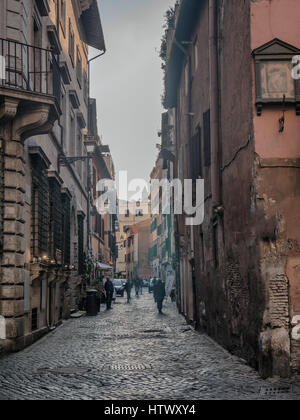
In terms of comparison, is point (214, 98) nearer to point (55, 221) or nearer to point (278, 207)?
point (278, 207)

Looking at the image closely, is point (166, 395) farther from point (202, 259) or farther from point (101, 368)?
point (202, 259)

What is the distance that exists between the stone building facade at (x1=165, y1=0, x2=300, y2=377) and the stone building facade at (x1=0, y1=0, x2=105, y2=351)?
12.5ft

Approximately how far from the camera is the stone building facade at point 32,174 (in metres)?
13.2

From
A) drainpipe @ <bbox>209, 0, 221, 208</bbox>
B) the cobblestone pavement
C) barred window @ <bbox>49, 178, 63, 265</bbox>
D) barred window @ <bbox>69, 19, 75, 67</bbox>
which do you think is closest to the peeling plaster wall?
the cobblestone pavement

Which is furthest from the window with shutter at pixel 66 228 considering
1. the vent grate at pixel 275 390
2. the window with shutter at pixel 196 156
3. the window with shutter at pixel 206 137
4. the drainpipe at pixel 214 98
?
the vent grate at pixel 275 390

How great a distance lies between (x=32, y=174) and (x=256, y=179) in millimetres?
6841

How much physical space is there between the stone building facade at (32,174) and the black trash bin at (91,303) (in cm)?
173

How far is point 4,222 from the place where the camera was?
520 inches

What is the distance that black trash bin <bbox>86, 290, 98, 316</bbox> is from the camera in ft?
83.0

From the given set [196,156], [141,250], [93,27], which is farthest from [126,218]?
[196,156]

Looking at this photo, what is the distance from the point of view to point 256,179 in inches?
408

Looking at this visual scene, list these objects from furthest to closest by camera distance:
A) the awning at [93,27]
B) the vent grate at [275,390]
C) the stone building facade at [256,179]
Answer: the awning at [93,27] → the stone building facade at [256,179] → the vent grate at [275,390]

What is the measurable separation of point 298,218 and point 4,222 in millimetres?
6061

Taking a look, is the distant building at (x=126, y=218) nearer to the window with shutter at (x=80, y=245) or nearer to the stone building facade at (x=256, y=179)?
the window with shutter at (x=80, y=245)
